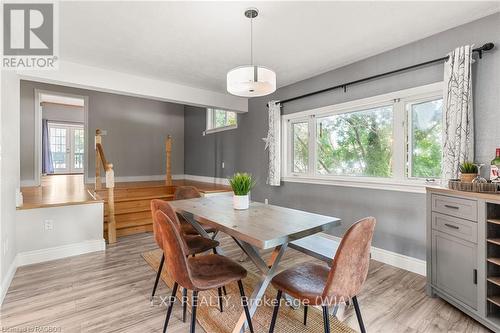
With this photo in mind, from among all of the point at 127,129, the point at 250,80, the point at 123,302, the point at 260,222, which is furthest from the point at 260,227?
the point at 127,129

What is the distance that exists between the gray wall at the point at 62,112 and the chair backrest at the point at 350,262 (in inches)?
391

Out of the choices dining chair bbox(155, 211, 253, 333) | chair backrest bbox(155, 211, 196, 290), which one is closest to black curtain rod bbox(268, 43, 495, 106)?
dining chair bbox(155, 211, 253, 333)

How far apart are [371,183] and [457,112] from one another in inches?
46.2

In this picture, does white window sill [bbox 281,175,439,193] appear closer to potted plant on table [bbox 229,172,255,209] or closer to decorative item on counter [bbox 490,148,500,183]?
decorative item on counter [bbox 490,148,500,183]

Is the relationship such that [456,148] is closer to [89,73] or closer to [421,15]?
[421,15]

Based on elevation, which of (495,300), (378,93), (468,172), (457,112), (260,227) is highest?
(378,93)

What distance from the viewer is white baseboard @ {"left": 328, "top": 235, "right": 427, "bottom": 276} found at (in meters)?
2.71

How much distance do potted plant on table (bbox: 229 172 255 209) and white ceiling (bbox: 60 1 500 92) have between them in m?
1.42

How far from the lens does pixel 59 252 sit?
124 inches

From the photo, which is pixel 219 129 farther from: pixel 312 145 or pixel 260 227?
pixel 260 227

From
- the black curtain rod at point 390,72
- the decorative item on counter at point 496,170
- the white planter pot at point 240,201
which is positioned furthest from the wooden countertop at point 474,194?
the white planter pot at point 240,201

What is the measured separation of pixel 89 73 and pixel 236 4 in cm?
242

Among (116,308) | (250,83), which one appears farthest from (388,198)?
(116,308)

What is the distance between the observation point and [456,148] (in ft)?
7.55
